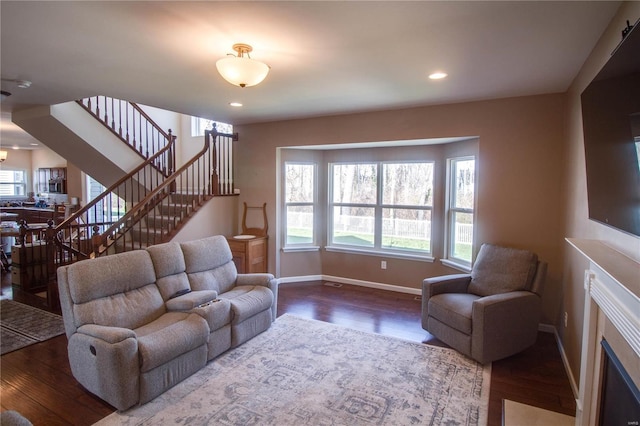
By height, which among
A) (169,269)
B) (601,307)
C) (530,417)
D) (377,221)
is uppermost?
(377,221)

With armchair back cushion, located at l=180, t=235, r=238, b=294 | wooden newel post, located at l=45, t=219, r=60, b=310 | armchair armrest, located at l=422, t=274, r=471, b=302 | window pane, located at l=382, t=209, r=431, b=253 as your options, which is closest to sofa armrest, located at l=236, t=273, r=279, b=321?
armchair back cushion, located at l=180, t=235, r=238, b=294

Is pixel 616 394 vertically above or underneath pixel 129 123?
underneath

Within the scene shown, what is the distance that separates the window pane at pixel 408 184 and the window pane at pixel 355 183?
0.20m

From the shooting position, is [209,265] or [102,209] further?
[102,209]

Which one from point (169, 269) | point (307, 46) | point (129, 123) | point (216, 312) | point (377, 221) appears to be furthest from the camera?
point (129, 123)

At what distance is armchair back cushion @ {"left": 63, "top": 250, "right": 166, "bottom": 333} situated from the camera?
2588mm

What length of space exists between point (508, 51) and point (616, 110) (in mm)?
1187

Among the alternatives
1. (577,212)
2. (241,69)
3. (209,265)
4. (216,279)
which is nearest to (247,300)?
(216,279)

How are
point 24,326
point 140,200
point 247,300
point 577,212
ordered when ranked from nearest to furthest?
point 577,212 < point 247,300 < point 24,326 < point 140,200

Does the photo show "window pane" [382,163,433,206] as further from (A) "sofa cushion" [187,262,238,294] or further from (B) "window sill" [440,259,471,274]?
(A) "sofa cushion" [187,262,238,294]

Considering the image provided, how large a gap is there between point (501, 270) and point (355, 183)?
2673 millimetres

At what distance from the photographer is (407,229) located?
5.26 metres

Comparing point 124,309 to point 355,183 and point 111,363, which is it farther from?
point 355,183

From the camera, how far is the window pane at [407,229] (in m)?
5.11
